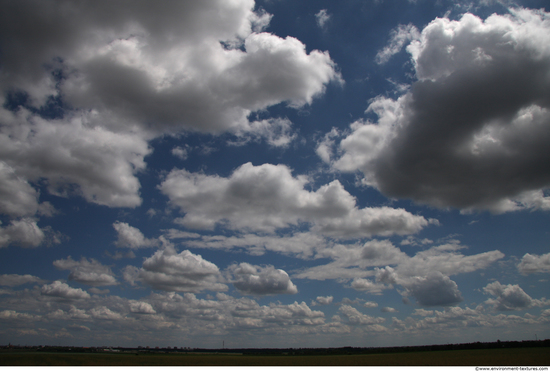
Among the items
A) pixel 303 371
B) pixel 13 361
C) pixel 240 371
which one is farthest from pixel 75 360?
pixel 303 371

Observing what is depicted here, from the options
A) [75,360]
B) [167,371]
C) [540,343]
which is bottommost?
[540,343]

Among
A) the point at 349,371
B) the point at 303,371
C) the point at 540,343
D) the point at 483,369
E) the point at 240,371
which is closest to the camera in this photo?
the point at 483,369

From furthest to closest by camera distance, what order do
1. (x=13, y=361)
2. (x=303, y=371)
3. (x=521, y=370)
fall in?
(x=13, y=361)
(x=303, y=371)
(x=521, y=370)

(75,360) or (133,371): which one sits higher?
(133,371)

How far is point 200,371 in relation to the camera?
3292 inches

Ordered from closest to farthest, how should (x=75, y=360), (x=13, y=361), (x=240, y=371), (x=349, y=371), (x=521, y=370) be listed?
(x=521, y=370) → (x=349, y=371) → (x=240, y=371) → (x=13, y=361) → (x=75, y=360)

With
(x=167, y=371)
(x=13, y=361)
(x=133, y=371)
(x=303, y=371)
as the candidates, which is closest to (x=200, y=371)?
(x=167, y=371)

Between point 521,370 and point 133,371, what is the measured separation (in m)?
91.6

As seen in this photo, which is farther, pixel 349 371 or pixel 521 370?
pixel 349 371

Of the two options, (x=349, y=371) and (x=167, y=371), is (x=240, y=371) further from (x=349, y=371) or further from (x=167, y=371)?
(x=349, y=371)

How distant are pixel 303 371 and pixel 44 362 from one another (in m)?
91.8

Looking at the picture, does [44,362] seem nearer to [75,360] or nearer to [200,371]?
[75,360]

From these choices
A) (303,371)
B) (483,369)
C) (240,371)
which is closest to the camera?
(483,369)

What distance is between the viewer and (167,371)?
77.5m
